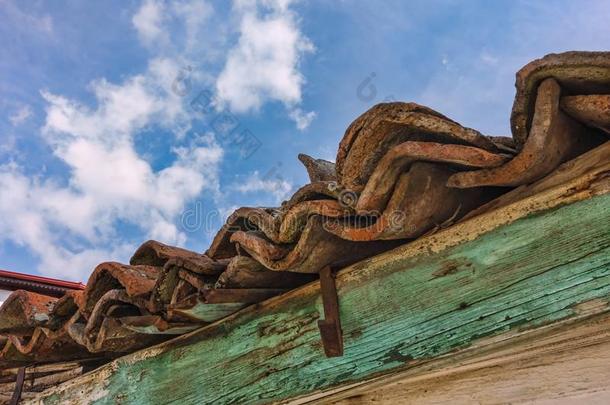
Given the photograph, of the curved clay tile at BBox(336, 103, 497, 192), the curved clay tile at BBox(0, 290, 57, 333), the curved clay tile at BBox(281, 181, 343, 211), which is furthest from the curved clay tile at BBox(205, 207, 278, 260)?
the curved clay tile at BBox(0, 290, 57, 333)

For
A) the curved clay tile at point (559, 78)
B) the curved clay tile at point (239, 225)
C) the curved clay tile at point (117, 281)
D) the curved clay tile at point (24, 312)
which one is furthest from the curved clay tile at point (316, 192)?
the curved clay tile at point (24, 312)

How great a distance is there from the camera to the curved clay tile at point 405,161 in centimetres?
112

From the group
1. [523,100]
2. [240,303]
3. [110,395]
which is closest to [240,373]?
[240,303]

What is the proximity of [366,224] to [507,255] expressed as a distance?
0.37 metres

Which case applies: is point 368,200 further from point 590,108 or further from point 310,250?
point 590,108

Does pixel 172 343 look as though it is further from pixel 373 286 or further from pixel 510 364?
pixel 510 364

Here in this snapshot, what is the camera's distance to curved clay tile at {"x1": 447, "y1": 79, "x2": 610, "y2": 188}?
1.04 m

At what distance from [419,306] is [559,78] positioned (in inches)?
27.3

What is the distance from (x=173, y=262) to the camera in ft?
5.84

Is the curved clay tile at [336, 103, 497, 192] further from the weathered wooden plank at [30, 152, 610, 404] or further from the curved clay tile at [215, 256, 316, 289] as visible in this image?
the curved clay tile at [215, 256, 316, 289]

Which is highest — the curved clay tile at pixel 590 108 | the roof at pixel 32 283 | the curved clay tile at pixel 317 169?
the roof at pixel 32 283

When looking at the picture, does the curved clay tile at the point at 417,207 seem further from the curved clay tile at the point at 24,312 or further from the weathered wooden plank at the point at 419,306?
the curved clay tile at the point at 24,312

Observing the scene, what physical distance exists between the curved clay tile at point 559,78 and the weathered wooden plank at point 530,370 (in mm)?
450

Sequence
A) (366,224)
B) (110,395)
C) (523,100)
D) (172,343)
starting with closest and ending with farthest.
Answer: (523,100), (366,224), (172,343), (110,395)
